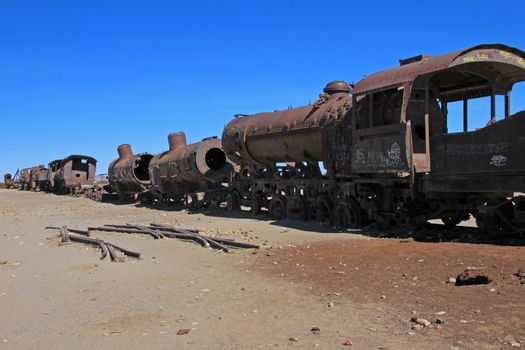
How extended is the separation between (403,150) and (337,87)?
5068mm

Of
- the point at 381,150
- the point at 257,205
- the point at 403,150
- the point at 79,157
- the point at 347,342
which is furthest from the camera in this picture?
the point at 79,157

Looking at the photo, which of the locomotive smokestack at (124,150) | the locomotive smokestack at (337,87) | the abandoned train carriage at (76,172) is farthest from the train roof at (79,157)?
the locomotive smokestack at (337,87)

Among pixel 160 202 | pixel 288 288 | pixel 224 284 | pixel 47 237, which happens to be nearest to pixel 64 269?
pixel 224 284

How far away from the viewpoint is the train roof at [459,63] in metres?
10.6

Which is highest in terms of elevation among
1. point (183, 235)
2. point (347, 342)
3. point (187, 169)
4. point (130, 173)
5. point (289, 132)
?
point (289, 132)

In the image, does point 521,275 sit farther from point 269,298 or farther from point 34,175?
point 34,175

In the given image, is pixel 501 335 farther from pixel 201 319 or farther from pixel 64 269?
pixel 64 269

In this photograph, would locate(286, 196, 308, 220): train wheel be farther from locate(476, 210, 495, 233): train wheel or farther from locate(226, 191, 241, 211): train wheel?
locate(476, 210, 495, 233): train wheel

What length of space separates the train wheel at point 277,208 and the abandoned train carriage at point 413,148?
2.23ft

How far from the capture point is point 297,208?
651 inches

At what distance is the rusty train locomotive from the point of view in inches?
397

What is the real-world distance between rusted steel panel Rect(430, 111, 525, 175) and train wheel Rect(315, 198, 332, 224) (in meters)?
4.42

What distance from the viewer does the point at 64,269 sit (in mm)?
9094

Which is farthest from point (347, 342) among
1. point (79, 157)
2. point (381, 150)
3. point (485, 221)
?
point (79, 157)
